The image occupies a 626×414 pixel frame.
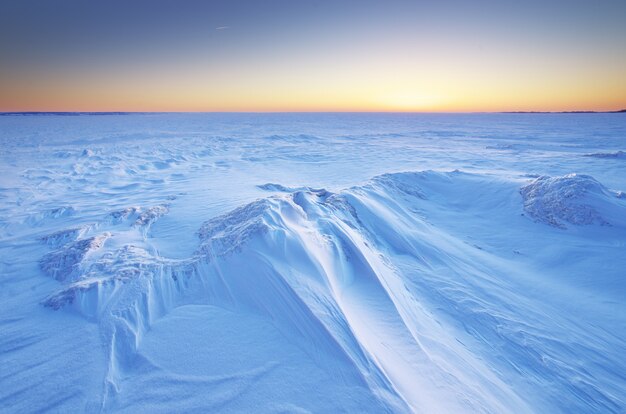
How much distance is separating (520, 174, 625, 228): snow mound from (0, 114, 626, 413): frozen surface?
3cm

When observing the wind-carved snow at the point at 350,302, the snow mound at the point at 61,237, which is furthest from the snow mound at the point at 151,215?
the wind-carved snow at the point at 350,302

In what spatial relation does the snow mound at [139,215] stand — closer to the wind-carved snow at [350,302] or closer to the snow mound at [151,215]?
the snow mound at [151,215]

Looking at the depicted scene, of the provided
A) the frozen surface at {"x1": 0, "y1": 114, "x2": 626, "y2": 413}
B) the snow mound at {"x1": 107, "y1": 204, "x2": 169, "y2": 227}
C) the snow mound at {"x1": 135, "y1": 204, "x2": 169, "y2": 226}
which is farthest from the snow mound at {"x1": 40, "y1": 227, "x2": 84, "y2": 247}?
the snow mound at {"x1": 135, "y1": 204, "x2": 169, "y2": 226}

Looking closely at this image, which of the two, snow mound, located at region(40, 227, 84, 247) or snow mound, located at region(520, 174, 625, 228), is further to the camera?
snow mound, located at region(520, 174, 625, 228)

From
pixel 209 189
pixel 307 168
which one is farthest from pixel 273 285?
pixel 307 168

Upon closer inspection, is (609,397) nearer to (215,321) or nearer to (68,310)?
(215,321)

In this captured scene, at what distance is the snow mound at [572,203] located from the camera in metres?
5.37

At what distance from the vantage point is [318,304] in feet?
9.23

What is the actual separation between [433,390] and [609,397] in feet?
5.64

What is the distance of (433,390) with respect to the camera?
2.25 m

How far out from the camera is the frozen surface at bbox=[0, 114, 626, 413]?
2191mm

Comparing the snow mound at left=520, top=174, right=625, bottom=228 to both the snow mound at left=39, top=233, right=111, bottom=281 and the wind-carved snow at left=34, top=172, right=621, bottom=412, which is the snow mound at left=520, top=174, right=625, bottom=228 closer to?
the wind-carved snow at left=34, top=172, right=621, bottom=412

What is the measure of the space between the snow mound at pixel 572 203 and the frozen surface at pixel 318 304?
31mm

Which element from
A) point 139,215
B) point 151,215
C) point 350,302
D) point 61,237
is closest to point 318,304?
point 350,302
